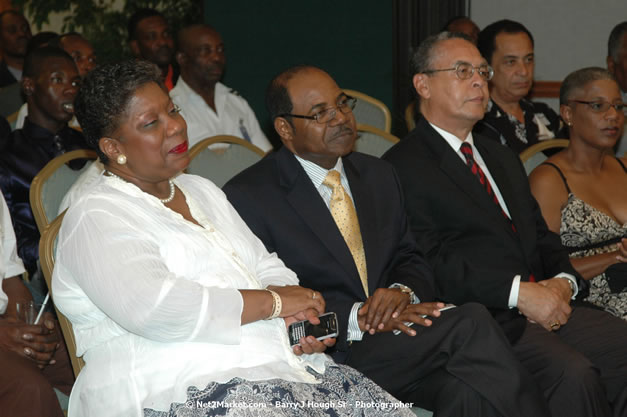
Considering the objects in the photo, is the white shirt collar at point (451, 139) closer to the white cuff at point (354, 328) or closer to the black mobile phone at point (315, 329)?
the white cuff at point (354, 328)

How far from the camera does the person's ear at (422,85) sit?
10.3 feet

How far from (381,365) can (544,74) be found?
14.1ft

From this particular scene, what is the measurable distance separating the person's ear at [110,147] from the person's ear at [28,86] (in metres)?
1.93

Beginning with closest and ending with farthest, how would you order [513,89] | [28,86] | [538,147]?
[538,147]
[28,86]
[513,89]

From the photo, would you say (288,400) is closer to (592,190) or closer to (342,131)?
(342,131)

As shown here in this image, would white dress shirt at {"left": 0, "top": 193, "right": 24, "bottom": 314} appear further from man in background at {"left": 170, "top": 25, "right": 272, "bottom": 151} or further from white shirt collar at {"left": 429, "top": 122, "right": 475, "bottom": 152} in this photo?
man in background at {"left": 170, "top": 25, "right": 272, "bottom": 151}

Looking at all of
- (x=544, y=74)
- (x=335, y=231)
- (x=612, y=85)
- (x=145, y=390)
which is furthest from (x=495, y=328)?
(x=544, y=74)

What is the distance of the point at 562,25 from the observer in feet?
19.7

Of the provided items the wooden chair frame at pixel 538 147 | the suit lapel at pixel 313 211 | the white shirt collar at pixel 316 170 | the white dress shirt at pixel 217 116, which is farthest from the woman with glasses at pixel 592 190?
the white dress shirt at pixel 217 116

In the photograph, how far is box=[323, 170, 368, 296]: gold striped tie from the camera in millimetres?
2695

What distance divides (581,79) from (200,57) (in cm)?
273

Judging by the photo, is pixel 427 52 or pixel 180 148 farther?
pixel 427 52

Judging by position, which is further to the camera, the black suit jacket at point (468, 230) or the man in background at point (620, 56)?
the man in background at point (620, 56)

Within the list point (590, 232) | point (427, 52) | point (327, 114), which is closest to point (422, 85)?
point (427, 52)
